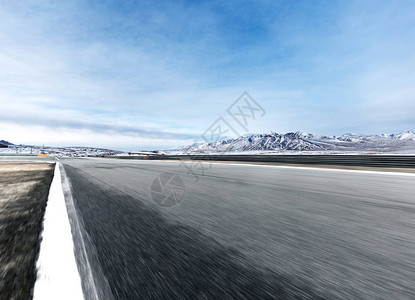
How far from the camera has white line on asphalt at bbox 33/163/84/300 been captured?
1.62 m

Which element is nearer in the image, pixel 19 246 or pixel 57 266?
pixel 57 266

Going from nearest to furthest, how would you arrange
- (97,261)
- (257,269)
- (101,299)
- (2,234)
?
(101,299) → (257,269) → (97,261) → (2,234)

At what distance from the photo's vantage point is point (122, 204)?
15.3 ft

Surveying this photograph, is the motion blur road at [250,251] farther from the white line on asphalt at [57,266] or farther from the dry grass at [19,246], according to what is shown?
the dry grass at [19,246]

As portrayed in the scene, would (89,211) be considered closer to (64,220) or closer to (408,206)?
(64,220)

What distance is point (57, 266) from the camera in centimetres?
198

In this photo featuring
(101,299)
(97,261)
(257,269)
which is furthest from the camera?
(97,261)

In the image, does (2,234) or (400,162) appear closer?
(2,234)

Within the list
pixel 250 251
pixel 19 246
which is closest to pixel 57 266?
pixel 19 246

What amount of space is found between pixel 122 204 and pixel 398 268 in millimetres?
4203

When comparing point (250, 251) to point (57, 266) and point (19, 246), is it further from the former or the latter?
point (19, 246)

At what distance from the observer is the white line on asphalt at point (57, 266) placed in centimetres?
162

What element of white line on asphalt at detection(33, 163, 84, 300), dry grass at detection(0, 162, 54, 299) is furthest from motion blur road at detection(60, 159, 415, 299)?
dry grass at detection(0, 162, 54, 299)

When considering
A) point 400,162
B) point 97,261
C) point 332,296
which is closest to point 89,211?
point 97,261
